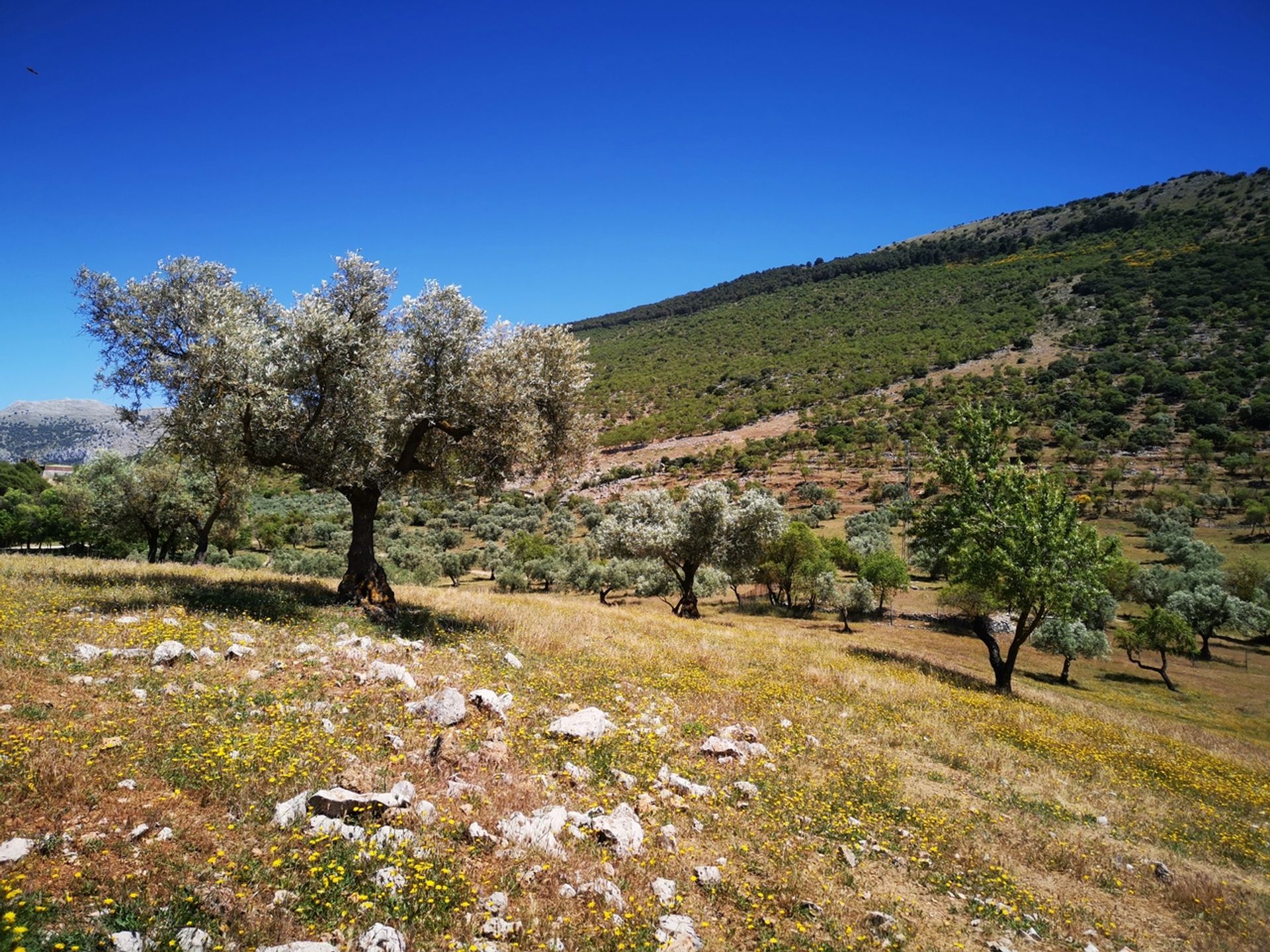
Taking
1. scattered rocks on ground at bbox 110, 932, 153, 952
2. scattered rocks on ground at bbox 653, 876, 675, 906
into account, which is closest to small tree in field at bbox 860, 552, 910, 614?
scattered rocks on ground at bbox 653, 876, 675, 906

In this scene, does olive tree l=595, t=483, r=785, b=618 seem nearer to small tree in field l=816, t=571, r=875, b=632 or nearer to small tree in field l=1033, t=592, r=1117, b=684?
small tree in field l=816, t=571, r=875, b=632

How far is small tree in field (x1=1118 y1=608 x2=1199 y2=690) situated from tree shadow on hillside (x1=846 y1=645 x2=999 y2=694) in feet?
73.5

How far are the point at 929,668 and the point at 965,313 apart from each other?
470ft

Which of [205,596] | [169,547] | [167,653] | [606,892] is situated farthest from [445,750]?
[169,547]

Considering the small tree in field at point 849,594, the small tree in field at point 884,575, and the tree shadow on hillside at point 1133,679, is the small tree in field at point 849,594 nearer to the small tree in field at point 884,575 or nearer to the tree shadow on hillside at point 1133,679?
the small tree in field at point 884,575

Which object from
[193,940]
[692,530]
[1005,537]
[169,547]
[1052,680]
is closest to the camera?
[193,940]

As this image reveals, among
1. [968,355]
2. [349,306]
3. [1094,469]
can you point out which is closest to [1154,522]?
[1094,469]

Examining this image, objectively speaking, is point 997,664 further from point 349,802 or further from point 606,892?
point 349,802

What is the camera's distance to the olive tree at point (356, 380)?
14547 mm

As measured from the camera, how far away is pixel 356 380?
51.0 ft

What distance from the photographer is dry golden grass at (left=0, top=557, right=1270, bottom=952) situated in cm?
565

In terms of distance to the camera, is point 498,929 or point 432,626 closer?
point 498,929

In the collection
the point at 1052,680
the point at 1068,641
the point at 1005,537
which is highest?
the point at 1005,537

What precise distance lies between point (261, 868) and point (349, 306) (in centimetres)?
1482
